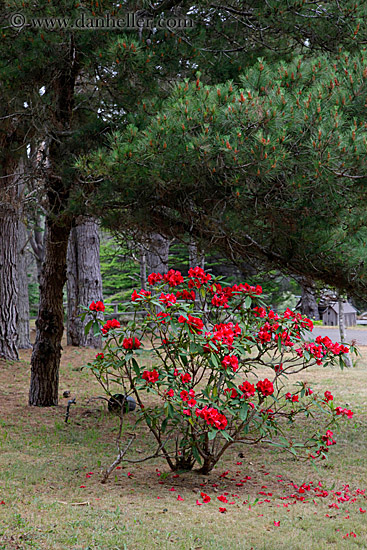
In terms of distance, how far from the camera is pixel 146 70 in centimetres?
445

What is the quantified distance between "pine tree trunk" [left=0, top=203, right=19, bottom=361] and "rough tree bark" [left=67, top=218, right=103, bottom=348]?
6.66 ft

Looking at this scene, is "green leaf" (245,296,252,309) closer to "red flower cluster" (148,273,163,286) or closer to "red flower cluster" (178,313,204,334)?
"red flower cluster" (178,313,204,334)

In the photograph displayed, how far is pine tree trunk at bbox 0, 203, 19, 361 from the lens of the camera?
820cm

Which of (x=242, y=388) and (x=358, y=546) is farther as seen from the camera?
(x=242, y=388)

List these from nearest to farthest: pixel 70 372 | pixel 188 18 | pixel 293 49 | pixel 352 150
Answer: pixel 352 150, pixel 188 18, pixel 293 49, pixel 70 372

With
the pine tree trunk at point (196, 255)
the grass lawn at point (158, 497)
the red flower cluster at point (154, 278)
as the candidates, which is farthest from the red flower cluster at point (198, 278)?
the grass lawn at point (158, 497)

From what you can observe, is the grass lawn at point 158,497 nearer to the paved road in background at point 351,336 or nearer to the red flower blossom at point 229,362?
the red flower blossom at point 229,362

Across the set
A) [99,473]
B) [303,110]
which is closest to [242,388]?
[99,473]

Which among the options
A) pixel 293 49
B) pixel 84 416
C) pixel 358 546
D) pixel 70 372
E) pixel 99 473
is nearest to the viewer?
pixel 358 546

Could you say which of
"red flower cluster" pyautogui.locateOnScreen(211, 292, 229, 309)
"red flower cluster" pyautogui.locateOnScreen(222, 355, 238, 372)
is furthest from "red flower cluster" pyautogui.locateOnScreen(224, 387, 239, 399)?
"red flower cluster" pyautogui.locateOnScreen(211, 292, 229, 309)

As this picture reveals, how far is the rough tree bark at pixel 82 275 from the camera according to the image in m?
10.4

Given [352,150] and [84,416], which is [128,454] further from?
[352,150]

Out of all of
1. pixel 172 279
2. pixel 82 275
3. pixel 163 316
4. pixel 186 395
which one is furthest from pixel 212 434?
pixel 82 275

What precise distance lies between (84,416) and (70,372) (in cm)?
270
